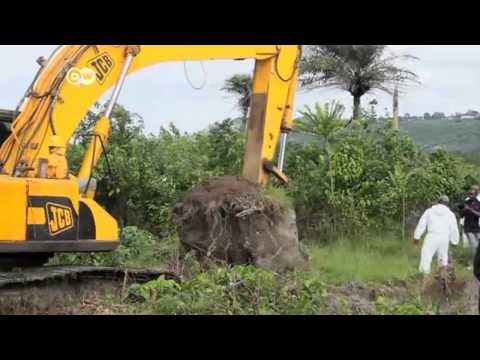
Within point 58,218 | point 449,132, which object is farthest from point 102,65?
point 449,132

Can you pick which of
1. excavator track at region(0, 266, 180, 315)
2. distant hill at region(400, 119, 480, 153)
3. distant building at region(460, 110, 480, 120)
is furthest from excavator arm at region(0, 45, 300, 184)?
distant building at region(460, 110, 480, 120)

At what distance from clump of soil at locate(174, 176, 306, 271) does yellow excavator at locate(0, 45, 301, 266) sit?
5.94 ft

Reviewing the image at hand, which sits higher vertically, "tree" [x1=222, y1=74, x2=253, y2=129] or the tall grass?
"tree" [x1=222, y1=74, x2=253, y2=129]

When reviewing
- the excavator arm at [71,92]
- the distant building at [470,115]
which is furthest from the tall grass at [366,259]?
the distant building at [470,115]

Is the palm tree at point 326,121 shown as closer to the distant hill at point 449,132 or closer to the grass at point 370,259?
the grass at point 370,259

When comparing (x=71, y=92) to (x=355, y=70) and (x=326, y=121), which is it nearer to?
(x=326, y=121)

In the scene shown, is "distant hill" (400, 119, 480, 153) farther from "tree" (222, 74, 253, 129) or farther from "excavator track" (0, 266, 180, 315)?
"excavator track" (0, 266, 180, 315)

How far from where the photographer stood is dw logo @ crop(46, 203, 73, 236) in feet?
24.6

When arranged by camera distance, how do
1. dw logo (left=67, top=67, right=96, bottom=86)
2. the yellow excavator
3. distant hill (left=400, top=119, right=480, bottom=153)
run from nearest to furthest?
the yellow excavator, dw logo (left=67, top=67, right=96, bottom=86), distant hill (left=400, top=119, right=480, bottom=153)

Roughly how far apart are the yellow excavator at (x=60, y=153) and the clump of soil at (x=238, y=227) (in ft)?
5.94

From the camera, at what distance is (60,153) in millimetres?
7766

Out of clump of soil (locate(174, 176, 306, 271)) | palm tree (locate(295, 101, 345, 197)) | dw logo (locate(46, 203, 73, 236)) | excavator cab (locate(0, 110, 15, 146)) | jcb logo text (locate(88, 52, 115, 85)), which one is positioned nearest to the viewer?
dw logo (locate(46, 203, 73, 236))

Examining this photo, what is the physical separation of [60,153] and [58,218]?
0.66m
